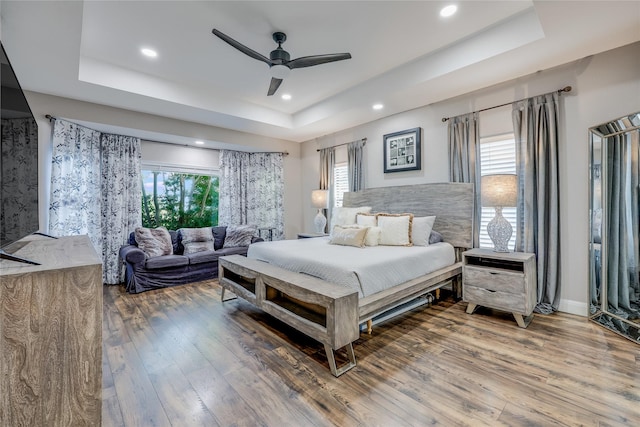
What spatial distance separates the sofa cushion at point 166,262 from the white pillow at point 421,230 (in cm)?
338

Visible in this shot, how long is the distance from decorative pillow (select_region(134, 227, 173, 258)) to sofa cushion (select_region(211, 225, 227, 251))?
770mm

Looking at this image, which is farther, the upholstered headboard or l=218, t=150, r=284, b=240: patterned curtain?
l=218, t=150, r=284, b=240: patterned curtain

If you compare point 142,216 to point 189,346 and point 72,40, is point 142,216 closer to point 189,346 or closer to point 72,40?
point 72,40

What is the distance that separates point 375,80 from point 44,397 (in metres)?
4.09

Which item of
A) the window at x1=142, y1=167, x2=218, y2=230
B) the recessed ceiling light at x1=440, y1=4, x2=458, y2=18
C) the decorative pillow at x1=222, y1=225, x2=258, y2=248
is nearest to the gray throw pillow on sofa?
the decorative pillow at x1=222, y1=225, x2=258, y2=248

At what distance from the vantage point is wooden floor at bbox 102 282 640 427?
5.20ft

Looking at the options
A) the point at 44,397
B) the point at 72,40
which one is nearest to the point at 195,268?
the point at 72,40

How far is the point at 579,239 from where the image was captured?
9.37 feet

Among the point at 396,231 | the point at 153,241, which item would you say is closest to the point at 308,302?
the point at 396,231

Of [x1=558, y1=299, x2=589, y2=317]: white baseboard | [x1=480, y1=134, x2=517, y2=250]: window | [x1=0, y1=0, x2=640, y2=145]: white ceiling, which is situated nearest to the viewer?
[x1=0, y1=0, x2=640, y2=145]: white ceiling

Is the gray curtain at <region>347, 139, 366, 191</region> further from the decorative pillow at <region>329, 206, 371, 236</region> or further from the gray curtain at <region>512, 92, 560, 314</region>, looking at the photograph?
the gray curtain at <region>512, 92, 560, 314</region>

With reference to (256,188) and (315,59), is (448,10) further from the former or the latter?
(256,188)

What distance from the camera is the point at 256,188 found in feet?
19.5

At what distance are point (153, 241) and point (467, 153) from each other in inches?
185
